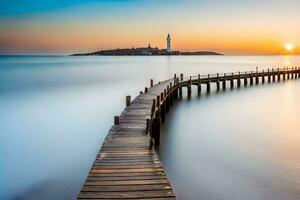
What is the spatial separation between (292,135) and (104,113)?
39.6 ft

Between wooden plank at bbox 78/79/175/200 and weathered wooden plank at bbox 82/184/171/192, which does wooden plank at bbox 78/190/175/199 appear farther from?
weathered wooden plank at bbox 82/184/171/192

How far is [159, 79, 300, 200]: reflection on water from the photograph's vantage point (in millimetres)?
9758

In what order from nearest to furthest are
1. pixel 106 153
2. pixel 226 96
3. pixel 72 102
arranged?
pixel 106 153 < pixel 72 102 < pixel 226 96

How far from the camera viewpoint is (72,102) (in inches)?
1099

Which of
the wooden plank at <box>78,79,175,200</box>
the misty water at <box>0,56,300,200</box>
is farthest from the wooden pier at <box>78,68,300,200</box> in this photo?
the misty water at <box>0,56,300,200</box>

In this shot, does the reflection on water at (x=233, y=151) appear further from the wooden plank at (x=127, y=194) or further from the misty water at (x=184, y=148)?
the wooden plank at (x=127, y=194)

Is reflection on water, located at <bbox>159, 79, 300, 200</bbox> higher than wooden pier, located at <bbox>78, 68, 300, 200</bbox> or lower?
lower

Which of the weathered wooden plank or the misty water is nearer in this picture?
the weathered wooden plank

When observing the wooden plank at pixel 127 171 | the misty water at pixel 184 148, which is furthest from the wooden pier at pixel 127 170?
the misty water at pixel 184 148

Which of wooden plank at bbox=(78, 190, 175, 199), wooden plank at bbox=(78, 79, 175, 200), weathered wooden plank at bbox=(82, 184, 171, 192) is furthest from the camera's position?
weathered wooden plank at bbox=(82, 184, 171, 192)

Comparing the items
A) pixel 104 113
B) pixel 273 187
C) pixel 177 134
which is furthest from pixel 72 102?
pixel 273 187

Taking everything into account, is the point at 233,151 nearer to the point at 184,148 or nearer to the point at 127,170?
the point at 184,148

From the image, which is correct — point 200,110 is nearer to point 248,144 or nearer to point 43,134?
point 248,144

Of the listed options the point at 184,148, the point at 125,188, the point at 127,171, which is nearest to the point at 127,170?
the point at 127,171
